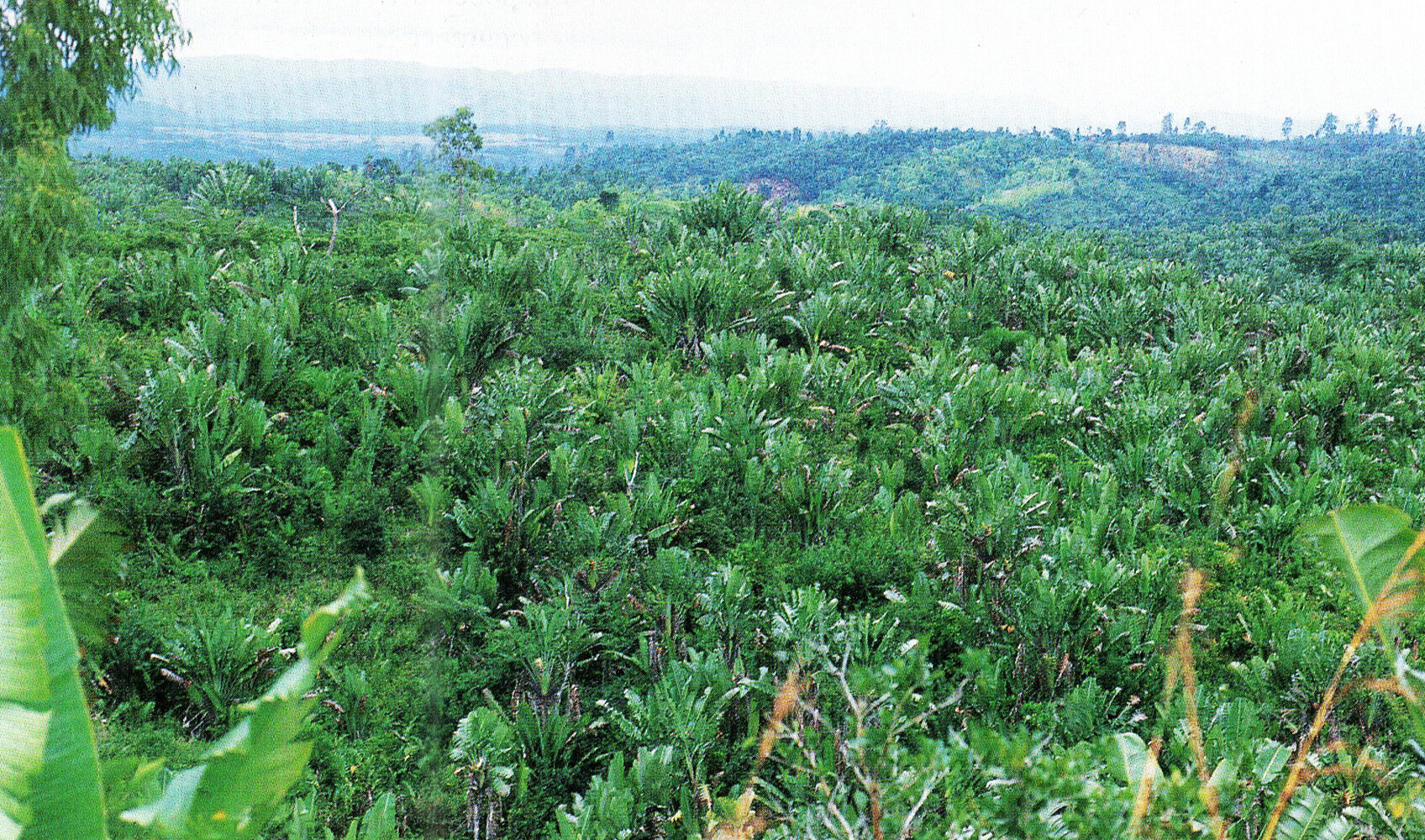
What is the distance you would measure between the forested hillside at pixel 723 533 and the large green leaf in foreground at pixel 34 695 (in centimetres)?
90

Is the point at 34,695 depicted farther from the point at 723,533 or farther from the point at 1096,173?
the point at 1096,173

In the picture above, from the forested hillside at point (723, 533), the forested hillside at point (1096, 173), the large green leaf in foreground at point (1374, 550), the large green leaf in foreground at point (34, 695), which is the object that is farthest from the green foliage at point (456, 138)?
the forested hillside at point (1096, 173)

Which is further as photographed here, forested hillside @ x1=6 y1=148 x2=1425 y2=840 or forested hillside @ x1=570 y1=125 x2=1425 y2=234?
forested hillside @ x1=570 y1=125 x2=1425 y2=234

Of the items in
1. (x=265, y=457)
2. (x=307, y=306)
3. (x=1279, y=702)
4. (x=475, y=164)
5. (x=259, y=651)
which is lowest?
(x=1279, y=702)

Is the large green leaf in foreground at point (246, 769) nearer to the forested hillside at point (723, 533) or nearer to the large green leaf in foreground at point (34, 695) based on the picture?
the large green leaf in foreground at point (34, 695)

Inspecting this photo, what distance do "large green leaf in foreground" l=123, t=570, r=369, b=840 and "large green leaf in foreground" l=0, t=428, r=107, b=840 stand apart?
12 cm

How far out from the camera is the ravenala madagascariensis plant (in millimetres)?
1188

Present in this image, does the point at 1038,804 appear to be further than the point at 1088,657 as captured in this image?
No

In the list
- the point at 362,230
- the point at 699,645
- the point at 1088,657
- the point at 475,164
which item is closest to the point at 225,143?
the point at 475,164

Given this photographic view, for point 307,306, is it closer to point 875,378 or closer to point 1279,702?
point 875,378

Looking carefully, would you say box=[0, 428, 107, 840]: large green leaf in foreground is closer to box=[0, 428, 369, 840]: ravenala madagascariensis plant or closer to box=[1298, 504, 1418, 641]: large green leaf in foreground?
box=[0, 428, 369, 840]: ravenala madagascariensis plant

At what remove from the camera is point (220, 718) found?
345 cm

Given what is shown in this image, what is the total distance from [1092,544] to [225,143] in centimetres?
477

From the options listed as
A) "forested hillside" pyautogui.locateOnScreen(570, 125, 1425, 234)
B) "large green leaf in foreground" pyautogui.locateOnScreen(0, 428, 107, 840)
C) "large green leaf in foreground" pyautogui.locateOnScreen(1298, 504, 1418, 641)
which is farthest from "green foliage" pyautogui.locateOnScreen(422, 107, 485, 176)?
"forested hillside" pyautogui.locateOnScreen(570, 125, 1425, 234)
